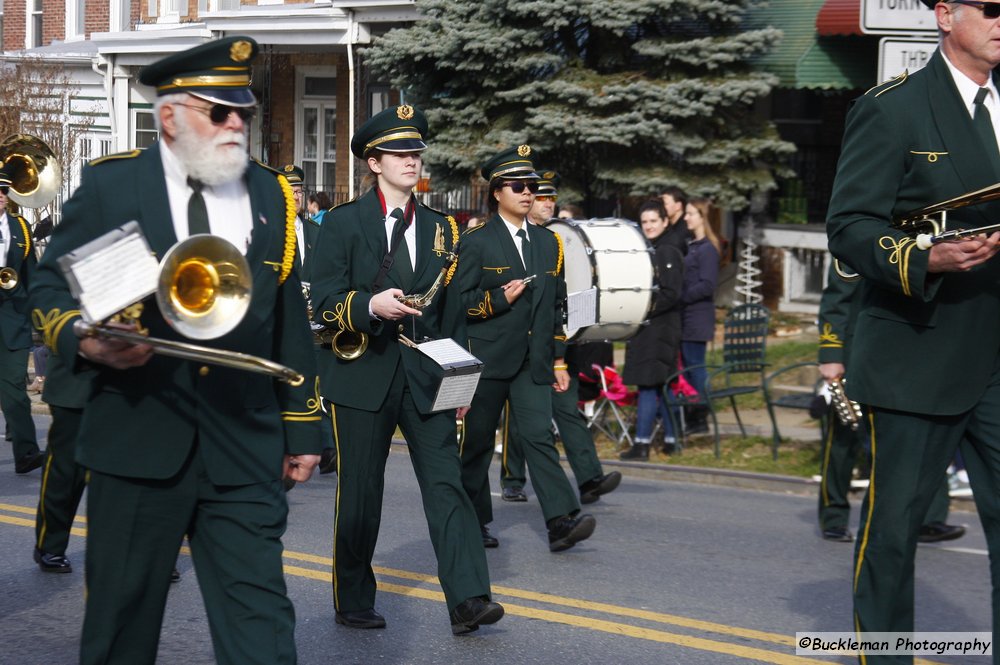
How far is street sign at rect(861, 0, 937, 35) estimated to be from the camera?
949 cm

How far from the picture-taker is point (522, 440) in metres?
8.53

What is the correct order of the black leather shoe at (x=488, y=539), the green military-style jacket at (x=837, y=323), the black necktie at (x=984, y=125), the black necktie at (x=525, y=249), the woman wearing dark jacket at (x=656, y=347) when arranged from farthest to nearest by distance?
the woman wearing dark jacket at (x=656, y=347)
the green military-style jacket at (x=837, y=323)
the black necktie at (x=525, y=249)
the black leather shoe at (x=488, y=539)
the black necktie at (x=984, y=125)

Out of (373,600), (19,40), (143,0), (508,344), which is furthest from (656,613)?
(19,40)

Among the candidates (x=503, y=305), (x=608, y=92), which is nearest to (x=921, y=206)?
(x=503, y=305)

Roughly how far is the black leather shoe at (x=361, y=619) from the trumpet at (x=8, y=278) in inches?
201

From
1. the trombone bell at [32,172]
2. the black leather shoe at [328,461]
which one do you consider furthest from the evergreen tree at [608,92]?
the black leather shoe at [328,461]

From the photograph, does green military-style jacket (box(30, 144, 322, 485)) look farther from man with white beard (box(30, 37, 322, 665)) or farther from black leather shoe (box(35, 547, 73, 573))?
black leather shoe (box(35, 547, 73, 573))

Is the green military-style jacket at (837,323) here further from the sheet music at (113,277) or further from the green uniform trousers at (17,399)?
the sheet music at (113,277)

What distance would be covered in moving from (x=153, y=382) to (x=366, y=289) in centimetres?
249

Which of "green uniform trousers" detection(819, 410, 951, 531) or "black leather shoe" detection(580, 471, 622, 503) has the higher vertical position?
"green uniform trousers" detection(819, 410, 951, 531)

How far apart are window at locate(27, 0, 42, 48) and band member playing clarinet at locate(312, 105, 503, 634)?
29344 mm

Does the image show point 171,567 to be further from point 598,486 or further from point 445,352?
point 598,486

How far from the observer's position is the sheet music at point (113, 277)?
372 centimetres

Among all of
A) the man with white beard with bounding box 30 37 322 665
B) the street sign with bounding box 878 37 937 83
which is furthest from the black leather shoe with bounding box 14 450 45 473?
the man with white beard with bounding box 30 37 322 665
